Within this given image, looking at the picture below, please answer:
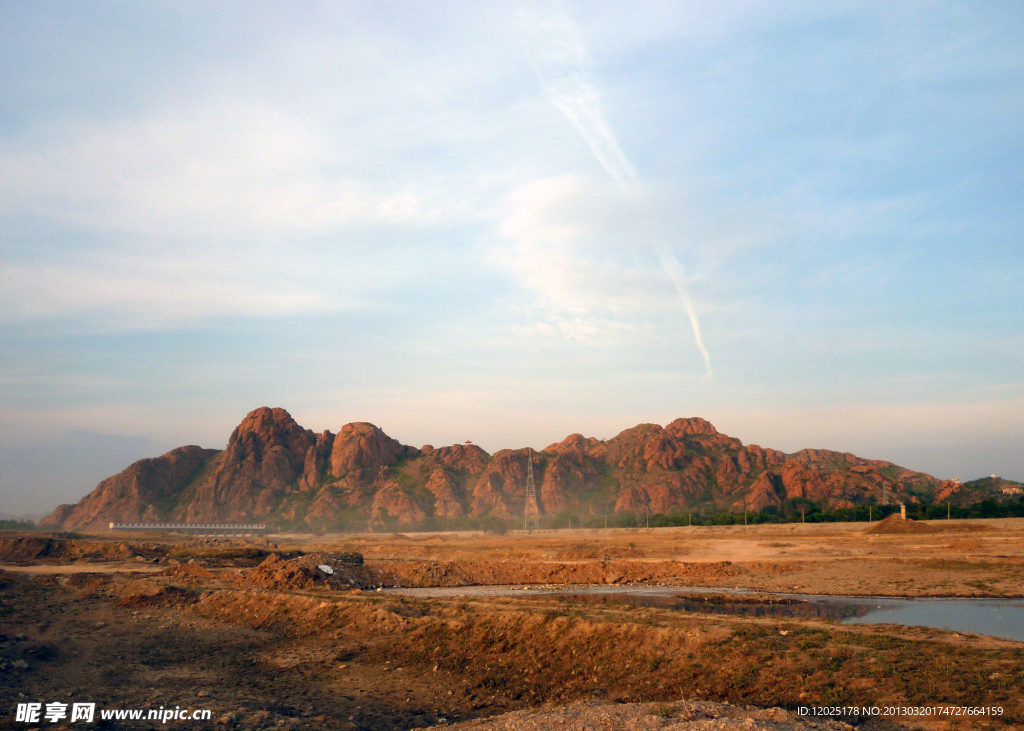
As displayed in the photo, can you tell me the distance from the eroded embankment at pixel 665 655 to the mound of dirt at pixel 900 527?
60.1m

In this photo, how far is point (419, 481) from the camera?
173250 mm

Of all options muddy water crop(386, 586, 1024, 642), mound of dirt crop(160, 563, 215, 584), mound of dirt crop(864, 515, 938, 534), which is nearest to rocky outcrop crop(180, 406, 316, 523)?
mound of dirt crop(160, 563, 215, 584)

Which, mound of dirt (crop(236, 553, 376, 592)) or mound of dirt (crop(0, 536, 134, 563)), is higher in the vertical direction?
mound of dirt (crop(236, 553, 376, 592))

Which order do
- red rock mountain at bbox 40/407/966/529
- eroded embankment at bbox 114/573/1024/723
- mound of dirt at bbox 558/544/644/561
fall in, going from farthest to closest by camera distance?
red rock mountain at bbox 40/407/966/529 → mound of dirt at bbox 558/544/644/561 → eroded embankment at bbox 114/573/1024/723

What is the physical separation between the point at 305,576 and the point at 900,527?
67.5 m

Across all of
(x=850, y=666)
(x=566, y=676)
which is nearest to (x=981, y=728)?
(x=850, y=666)

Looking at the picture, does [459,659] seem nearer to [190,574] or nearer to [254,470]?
[190,574]

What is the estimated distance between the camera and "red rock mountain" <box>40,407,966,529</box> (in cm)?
15262

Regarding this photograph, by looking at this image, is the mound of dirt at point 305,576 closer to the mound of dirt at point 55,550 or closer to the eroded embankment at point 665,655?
the eroded embankment at point 665,655

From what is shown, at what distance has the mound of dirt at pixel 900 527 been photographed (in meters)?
68.0

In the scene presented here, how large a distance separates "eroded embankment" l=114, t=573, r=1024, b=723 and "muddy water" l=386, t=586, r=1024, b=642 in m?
5.88

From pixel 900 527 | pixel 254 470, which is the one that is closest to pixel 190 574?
pixel 900 527

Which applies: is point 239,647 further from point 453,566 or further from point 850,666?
point 453,566

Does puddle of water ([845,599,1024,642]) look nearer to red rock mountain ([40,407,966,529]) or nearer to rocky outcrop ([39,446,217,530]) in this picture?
red rock mountain ([40,407,966,529])
